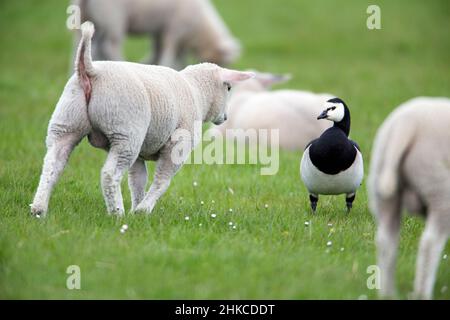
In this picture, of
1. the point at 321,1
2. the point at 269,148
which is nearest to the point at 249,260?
the point at 269,148

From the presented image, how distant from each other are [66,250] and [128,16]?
9.59 meters

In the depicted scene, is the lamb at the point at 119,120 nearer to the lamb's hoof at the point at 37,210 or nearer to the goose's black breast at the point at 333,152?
the lamb's hoof at the point at 37,210

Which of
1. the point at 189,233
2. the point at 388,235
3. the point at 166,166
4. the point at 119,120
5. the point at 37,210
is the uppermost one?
the point at 119,120

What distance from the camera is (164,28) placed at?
1527 cm

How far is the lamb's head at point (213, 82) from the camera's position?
6930 mm

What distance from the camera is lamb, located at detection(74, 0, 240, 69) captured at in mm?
13859

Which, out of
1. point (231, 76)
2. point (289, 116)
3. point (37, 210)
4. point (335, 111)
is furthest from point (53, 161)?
point (289, 116)

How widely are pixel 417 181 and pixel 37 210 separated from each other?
8.99 ft

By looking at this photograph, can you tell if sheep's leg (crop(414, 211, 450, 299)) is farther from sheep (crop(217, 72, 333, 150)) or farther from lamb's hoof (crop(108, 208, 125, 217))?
sheep (crop(217, 72, 333, 150))

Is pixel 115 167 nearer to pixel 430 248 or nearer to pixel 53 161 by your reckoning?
pixel 53 161

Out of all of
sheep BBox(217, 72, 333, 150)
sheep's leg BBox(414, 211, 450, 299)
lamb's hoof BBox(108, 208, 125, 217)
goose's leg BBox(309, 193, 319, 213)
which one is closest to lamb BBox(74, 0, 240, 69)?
sheep BBox(217, 72, 333, 150)

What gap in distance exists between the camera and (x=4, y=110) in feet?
37.9

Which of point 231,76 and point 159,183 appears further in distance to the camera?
point 231,76
